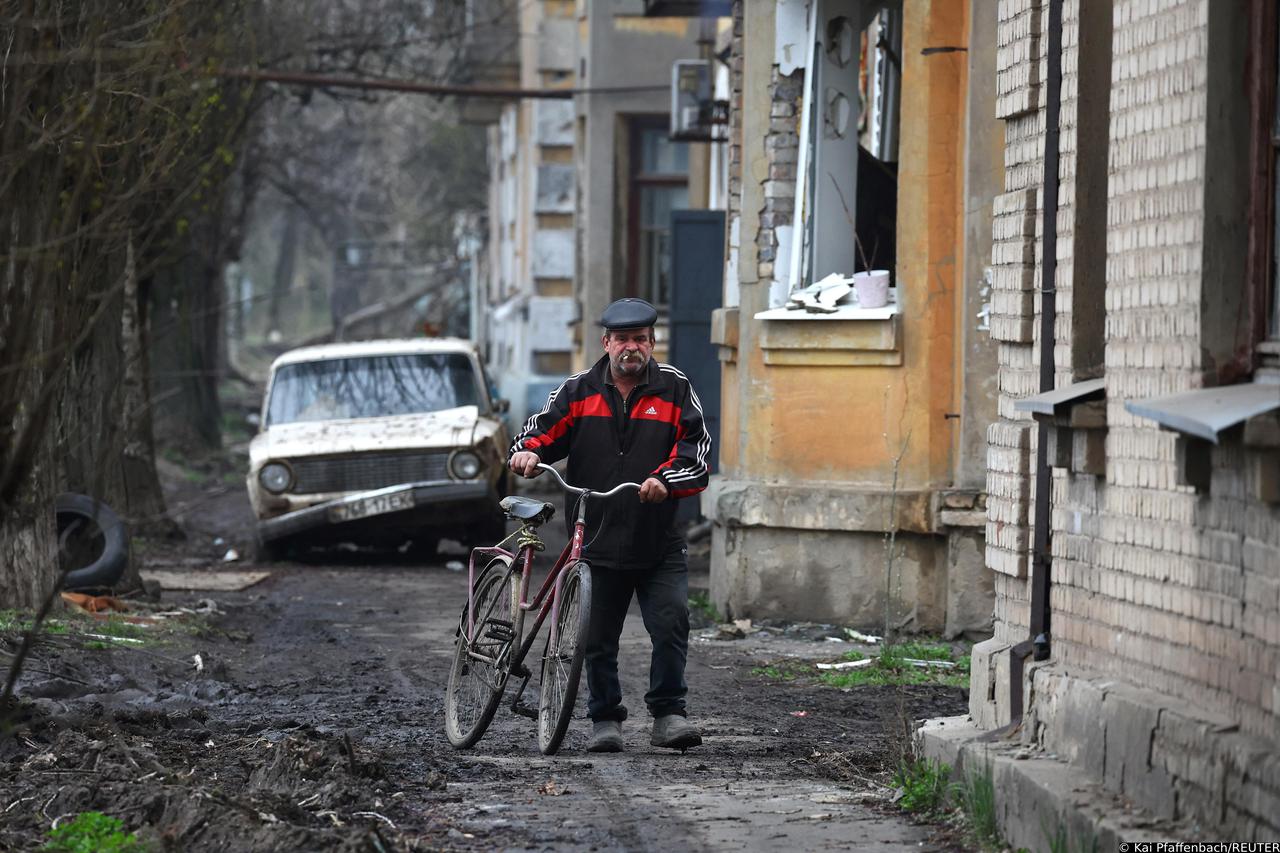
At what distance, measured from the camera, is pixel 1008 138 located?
6.89 meters

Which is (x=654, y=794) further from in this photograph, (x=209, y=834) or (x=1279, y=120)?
(x=1279, y=120)

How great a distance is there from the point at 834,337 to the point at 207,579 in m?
6.00

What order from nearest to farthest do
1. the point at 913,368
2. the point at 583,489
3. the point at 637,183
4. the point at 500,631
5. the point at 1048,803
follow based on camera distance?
the point at 1048,803 → the point at 583,489 → the point at 500,631 → the point at 913,368 → the point at 637,183

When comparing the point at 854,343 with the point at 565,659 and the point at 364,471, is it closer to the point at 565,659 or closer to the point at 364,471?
the point at 565,659

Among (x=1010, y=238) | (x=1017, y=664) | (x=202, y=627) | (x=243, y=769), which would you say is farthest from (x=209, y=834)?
(x=202, y=627)

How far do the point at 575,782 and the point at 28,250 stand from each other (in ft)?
10.2

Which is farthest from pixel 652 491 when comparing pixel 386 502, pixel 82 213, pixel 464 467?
pixel 464 467

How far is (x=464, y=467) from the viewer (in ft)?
50.9

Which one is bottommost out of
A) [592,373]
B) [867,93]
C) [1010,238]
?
[592,373]

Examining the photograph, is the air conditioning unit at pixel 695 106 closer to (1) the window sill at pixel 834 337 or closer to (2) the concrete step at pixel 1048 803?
(1) the window sill at pixel 834 337

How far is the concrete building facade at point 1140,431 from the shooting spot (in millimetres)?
4801

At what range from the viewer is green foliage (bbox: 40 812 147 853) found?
531 cm

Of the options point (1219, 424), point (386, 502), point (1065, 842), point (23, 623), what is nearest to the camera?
point (1219, 424)

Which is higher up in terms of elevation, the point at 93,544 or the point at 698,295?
the point at 698,295
